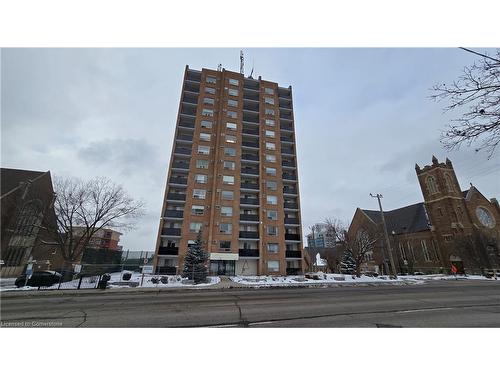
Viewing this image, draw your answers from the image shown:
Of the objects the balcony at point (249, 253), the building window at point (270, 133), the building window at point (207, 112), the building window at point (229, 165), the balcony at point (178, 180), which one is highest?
the building window at point (207, 112)

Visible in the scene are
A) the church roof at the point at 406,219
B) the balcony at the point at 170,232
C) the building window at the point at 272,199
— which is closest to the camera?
the balcony at the point at 170,232

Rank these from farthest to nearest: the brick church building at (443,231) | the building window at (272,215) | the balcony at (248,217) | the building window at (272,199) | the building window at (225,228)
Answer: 1. the building window at (272,199)
2. the brick church building at (443,231)
3. the building window at (272,215)
4. the balcony at (248,217)
5. the building window at (225,228)

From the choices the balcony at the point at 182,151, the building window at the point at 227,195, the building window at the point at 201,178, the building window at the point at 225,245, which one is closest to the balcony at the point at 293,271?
the building window at the point at 225,245

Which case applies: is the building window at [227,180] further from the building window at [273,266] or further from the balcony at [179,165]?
the building window at [273,266]

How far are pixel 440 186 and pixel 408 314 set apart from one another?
47.3 metres

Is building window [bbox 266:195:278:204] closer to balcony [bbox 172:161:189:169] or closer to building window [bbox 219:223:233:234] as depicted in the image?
building window [bbox 219:223:233:234]

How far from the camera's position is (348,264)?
109 feet

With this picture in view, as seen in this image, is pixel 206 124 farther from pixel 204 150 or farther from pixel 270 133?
pixel 270 133

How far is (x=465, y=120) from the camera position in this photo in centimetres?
483

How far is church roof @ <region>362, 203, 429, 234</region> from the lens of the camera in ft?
144

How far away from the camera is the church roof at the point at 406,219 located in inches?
1734

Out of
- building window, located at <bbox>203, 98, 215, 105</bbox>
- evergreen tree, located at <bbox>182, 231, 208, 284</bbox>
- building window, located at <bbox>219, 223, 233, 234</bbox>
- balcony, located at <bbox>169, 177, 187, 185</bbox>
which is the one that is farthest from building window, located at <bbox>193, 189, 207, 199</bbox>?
building window, located at <bbox>203, 98, 215, 105</bbox>

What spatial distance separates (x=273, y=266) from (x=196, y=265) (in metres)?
12.7
